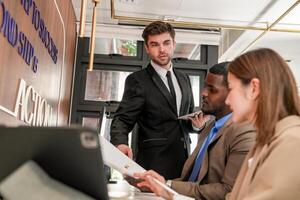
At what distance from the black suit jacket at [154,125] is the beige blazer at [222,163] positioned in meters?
0.61

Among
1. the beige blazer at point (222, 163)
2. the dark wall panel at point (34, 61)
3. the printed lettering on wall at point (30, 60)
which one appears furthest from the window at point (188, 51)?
the beige blazer at point (222, 163)

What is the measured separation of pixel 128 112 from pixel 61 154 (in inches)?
68.3

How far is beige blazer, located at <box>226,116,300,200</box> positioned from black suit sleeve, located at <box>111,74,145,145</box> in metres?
1.15

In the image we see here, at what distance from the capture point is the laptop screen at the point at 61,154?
0.42 meters

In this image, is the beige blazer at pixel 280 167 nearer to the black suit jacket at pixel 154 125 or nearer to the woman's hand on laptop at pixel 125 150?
the woman's hand on laptop at pixel 125 150

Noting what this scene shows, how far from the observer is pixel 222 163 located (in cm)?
153

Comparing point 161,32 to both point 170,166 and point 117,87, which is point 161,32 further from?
point 117,87

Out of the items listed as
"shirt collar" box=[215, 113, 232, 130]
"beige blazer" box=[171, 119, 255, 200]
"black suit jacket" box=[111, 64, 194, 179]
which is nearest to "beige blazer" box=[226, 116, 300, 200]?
"beige blazer" box=[171, 119, 255, 200]

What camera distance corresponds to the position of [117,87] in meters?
4.57

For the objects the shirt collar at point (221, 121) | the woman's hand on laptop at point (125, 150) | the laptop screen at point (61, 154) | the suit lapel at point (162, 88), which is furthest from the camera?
the suit lapel at point (162, 88)

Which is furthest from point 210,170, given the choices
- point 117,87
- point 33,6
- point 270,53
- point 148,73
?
point 117,87

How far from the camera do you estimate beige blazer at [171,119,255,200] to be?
57.5 inches

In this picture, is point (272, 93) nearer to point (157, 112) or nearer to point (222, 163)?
point (222, 163)

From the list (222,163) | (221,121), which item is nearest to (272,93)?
(222,163)
